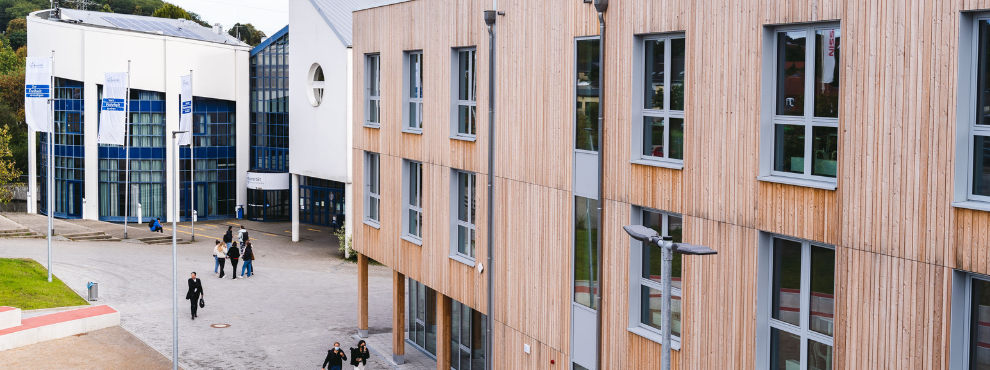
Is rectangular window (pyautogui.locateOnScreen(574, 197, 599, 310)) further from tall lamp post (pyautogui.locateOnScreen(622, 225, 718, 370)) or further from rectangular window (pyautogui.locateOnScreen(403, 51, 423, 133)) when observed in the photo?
rectangular window (pyautogui.locateOnScreen(403, 51, 423, 133))

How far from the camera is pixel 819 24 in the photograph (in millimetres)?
9773

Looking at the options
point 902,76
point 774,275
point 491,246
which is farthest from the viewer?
point 491,246

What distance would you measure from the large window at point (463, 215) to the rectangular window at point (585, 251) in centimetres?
411

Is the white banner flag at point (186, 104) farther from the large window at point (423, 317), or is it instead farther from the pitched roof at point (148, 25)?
the pitched roof at point (148, 25)

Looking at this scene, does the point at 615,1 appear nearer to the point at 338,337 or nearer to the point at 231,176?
the point at 338,337

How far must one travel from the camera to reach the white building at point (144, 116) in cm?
4547

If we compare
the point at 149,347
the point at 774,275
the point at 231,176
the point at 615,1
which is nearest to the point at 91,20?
the point at 231,176

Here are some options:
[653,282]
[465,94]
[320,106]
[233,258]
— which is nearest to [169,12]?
[320,106]

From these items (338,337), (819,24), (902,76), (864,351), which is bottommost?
(338,337)

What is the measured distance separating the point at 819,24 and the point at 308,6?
32229mm

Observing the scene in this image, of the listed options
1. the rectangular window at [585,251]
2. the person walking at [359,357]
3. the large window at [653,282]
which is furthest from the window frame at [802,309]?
the person walking at [359,357]

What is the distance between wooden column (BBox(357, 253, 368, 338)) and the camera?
2439 centimetres

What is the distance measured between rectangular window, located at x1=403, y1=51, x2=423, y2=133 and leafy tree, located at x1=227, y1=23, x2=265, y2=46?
79.9 metres

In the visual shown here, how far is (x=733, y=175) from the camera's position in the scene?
428 inches
